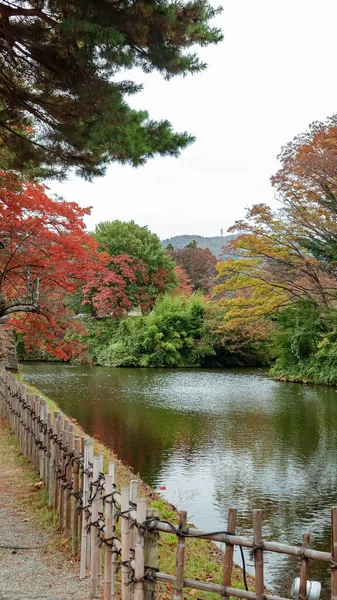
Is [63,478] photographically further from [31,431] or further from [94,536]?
[31,431]

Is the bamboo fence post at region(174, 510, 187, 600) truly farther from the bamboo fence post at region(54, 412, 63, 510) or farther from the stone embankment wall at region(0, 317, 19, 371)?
the stone embankment wall at region(0, 317, 19, 371)

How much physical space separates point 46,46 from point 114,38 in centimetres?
124

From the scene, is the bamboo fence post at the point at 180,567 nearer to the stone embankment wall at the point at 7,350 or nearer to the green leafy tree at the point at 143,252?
the stone embankment wall at the point at 7,350

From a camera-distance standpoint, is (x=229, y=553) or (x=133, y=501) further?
(x=133, y=501)

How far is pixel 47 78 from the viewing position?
510 centimetres

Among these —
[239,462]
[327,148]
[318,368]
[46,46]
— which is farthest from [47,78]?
[318,368]

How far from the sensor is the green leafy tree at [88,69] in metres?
4.07

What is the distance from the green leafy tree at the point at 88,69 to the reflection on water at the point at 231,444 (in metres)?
4.40

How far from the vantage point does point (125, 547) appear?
306 cm

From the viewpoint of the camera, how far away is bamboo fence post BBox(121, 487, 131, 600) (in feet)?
9.84

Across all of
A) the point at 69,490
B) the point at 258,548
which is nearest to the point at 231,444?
the point at 69,490

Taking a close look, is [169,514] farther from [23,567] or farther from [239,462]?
[239,462]

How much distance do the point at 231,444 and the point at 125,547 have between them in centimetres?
805

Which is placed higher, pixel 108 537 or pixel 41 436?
pixel 41 436
